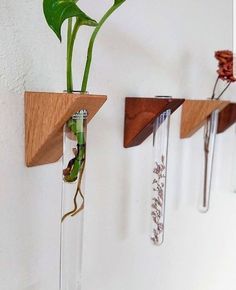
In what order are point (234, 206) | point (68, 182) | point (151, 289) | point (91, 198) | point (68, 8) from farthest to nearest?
point (234, 206) < point (151, 289) < point (91, 198) < point (68, 182) < point (68, 8)

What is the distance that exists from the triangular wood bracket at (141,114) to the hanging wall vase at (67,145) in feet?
0.54

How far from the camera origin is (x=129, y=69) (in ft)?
2.10

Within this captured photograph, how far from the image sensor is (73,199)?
1.53 feet

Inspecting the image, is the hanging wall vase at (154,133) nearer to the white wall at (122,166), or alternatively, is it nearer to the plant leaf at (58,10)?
the white wall at (122,166)

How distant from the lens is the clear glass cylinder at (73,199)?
1.44 feet

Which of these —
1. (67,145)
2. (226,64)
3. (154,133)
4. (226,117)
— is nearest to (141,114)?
(154,133)

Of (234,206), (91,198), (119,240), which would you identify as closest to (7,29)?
(91,198)

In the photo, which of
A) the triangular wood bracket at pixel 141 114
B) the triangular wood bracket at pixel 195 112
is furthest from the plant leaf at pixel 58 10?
the triangular wood bracket at pixel 195 112

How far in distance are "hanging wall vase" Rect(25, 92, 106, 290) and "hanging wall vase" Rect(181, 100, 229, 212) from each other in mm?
403

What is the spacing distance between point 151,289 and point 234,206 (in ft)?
1.72

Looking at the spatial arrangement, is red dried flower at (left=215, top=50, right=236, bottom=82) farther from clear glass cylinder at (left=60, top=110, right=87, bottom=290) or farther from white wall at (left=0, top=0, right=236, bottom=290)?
clear glass cylinder at (left=60, top=110, right=87, bottom=290)

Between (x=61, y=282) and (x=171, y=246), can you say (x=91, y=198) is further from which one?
(x=171, y=246)

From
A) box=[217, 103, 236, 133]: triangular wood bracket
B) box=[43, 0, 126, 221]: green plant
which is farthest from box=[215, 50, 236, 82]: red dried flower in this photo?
box=[43, 0, 126, 221]: green plant

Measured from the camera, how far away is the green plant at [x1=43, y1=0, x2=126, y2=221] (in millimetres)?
351
